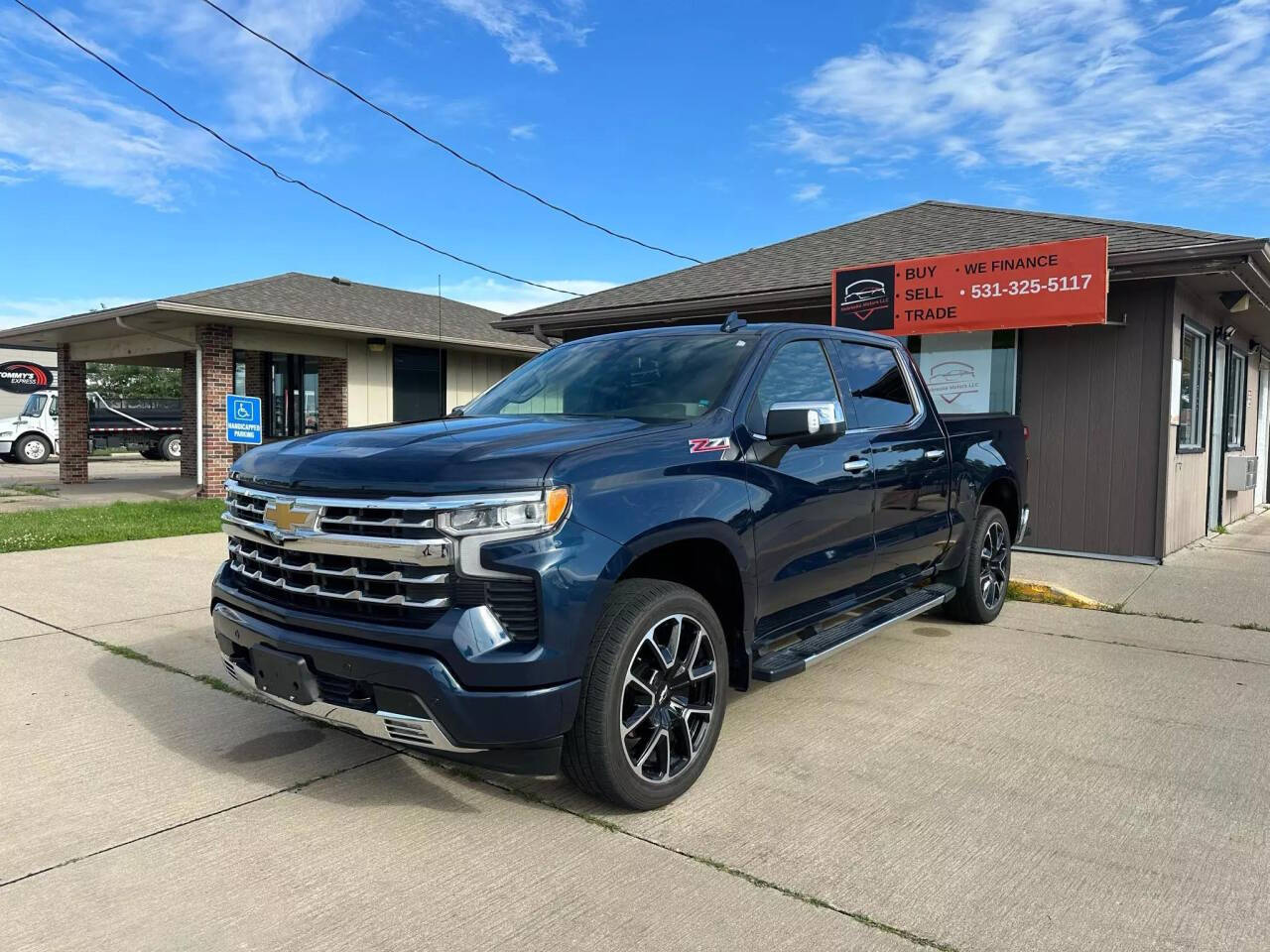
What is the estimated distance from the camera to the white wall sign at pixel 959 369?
943 cm

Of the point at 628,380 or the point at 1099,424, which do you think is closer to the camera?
the point at 628,380

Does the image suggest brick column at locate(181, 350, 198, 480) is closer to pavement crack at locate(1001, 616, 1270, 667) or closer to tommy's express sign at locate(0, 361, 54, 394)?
tommy's express sign at locate(0, 361, 54, 394)

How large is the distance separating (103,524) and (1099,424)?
1165cm

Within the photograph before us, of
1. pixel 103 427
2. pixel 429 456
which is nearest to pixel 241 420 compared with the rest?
pixel 429 456

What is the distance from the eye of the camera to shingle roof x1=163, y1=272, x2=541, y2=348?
50.1ft

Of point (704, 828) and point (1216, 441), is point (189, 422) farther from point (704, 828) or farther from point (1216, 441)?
point (704, 828)

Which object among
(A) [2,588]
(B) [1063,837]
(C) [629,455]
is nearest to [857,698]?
(B) [1063,837]

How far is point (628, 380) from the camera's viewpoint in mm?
4211

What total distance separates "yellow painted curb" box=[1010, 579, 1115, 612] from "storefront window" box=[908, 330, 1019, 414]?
2.46 meters

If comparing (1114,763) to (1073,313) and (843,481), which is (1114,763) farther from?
(1073,313)

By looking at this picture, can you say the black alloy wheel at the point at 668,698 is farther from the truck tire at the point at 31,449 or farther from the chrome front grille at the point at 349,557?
the truck tire at the point at 31,449

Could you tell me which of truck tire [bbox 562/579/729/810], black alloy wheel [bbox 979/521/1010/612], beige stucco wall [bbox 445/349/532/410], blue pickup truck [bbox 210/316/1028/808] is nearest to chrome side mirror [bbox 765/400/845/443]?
blue pickup truck [bbox 210/316/1028/808]

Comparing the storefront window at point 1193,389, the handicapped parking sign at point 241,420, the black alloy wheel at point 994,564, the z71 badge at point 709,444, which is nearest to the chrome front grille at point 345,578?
the z71 badge at point 709,444

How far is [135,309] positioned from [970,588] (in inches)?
517
